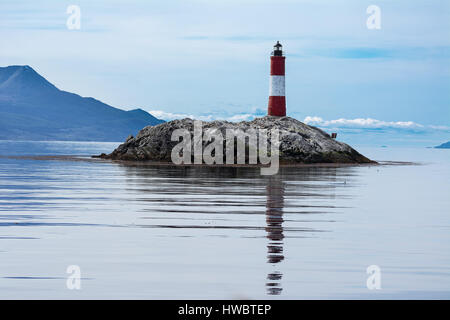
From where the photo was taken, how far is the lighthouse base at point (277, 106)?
70.0 metres

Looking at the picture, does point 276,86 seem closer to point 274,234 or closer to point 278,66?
point 278,66

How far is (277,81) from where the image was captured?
226 feet

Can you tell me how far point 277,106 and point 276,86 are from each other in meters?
2.25

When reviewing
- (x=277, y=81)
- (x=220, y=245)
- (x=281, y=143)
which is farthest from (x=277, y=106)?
(x=220, y=245)

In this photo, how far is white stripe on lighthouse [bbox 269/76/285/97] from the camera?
226ft

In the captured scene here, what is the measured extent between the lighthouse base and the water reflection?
133ft

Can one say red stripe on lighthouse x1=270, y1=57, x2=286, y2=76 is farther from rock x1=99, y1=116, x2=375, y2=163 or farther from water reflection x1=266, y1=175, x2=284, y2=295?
water reflection x1=266, y1=175, x2=284, y2=295

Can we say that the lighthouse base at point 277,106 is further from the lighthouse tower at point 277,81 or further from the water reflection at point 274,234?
the water reflection at point 274,234

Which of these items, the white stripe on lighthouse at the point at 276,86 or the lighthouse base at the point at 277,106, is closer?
the white stripe on lighthouse at the point at 276,86

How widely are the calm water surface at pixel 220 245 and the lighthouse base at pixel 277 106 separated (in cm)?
4265

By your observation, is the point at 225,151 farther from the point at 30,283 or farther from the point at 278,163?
the point at 30,283

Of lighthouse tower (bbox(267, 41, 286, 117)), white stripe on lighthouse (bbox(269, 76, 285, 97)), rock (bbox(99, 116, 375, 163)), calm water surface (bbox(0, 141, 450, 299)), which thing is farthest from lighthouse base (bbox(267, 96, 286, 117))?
calm water surface (bbox(0, 141, 450, 299))

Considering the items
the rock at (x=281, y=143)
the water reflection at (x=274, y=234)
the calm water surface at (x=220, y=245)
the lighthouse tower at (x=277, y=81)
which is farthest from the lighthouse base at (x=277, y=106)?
the calm water surface at (x=220, y=245)
